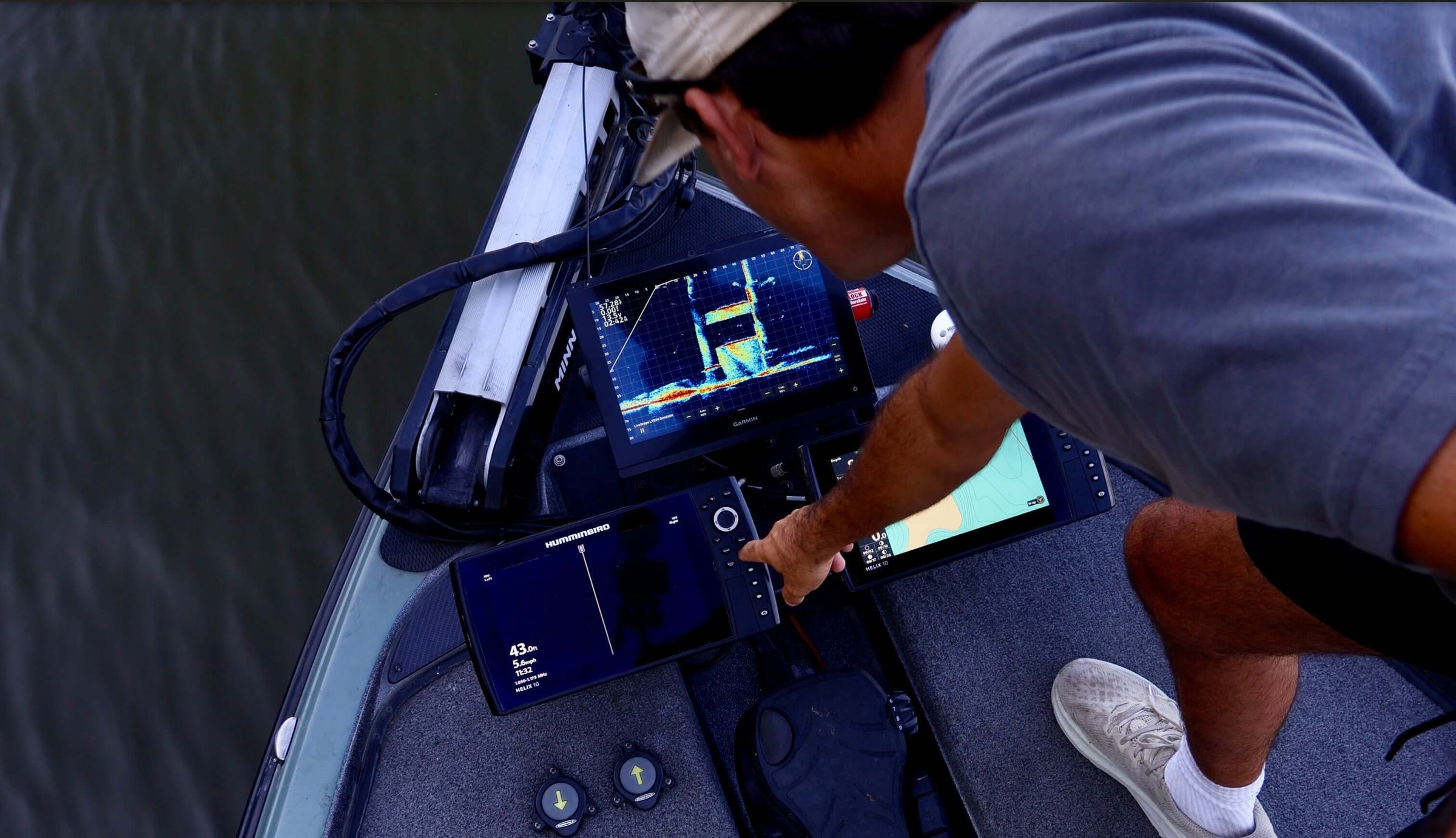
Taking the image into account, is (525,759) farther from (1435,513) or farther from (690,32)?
(1435,513)

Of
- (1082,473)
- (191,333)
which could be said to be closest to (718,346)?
(1082,473)

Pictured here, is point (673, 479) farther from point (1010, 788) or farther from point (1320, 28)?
point (1320, 28)

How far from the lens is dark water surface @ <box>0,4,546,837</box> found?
215 cm

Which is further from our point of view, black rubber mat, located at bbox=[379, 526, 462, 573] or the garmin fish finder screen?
black rubber mat, located at bbox=[379, 526, 462, 573]

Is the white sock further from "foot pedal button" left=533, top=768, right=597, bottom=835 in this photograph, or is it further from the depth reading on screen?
"foot pedal button" left=533, top=768, right=597, bottom=835

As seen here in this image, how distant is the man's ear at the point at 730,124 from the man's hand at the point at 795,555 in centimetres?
46

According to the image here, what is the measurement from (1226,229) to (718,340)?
95cm

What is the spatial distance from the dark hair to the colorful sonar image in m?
0.63

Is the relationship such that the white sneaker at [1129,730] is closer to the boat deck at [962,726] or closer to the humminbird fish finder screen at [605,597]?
the boat deck at [962,726]

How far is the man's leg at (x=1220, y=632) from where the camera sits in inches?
40.4

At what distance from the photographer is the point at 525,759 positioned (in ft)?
4.44

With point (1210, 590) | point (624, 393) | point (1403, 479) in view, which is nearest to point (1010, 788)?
point (1210, 590)

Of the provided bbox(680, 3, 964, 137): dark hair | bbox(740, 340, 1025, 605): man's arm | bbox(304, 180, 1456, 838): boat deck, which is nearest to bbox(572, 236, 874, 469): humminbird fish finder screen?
bbox(740, 340, 1025, 605): man's arm

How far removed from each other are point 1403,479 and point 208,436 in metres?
2.46
